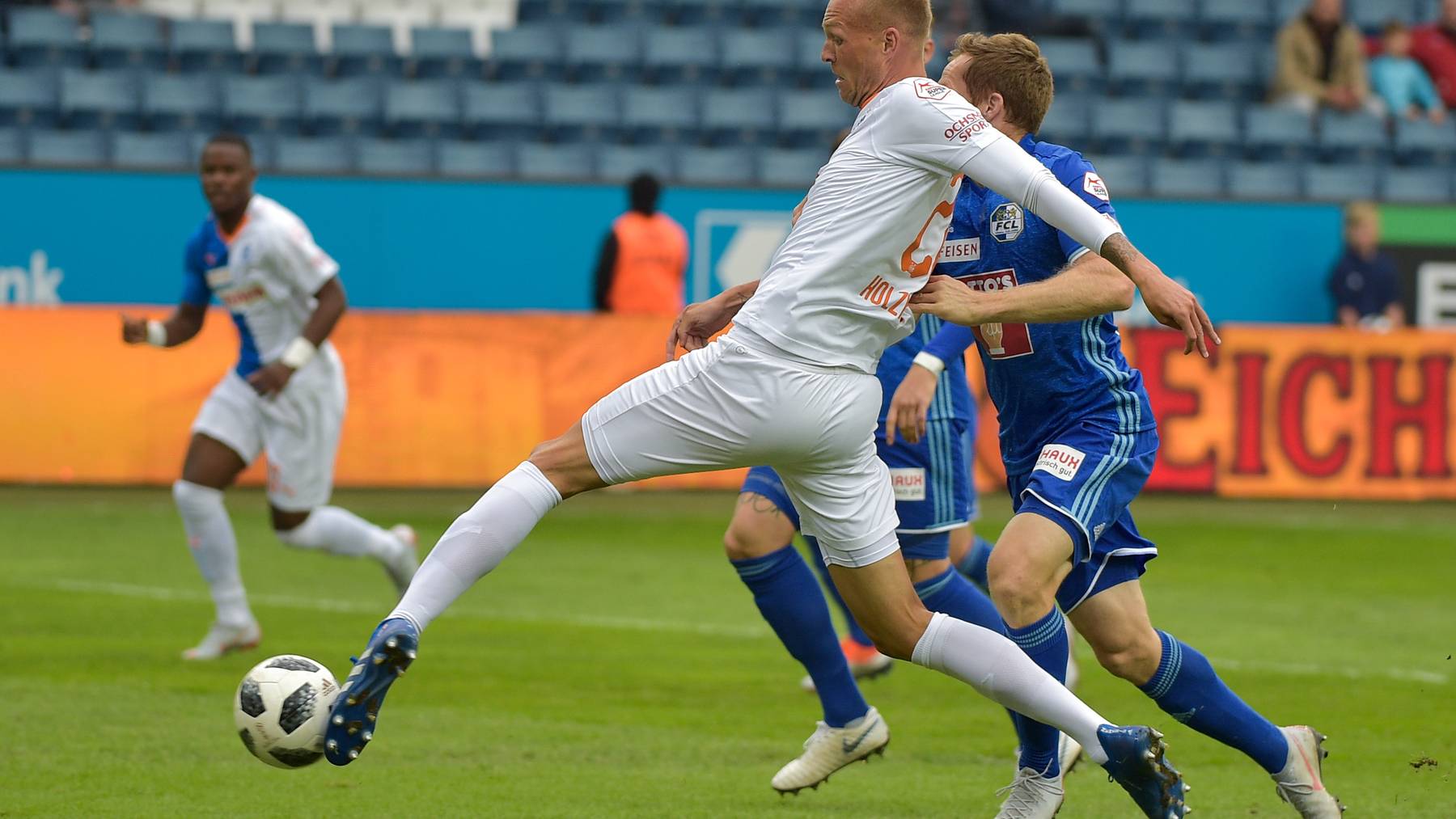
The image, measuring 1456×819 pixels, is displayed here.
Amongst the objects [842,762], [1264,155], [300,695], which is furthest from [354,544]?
[1264,155]

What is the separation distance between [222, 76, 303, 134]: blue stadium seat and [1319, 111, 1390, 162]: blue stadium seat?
9489 millimetres

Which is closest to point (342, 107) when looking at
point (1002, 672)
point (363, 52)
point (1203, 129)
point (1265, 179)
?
point (363, 52)

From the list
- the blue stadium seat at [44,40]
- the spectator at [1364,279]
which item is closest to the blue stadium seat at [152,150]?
the blue stadium seat at [44,40]

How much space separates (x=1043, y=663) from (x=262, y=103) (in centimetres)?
1278

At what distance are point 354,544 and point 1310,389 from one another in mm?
8012

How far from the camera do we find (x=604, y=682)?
7895 mm

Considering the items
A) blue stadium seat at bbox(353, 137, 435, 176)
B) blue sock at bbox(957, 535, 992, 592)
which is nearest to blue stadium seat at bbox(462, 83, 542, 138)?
blue stadium seat at bbox(353, 137, 435, 176)

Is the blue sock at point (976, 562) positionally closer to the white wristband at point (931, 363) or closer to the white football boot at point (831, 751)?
the white football boot at point (831, 751)

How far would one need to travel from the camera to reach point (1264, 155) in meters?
18.8

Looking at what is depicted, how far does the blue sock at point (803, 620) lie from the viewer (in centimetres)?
601

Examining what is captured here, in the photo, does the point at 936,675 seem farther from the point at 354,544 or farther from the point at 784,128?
the point at 784,128

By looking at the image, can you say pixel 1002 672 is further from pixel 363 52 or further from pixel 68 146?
pixel 363 52

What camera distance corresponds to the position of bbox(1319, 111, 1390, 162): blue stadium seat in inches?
739

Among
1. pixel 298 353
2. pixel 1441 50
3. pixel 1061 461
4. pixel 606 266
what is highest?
pixel 1441 50
